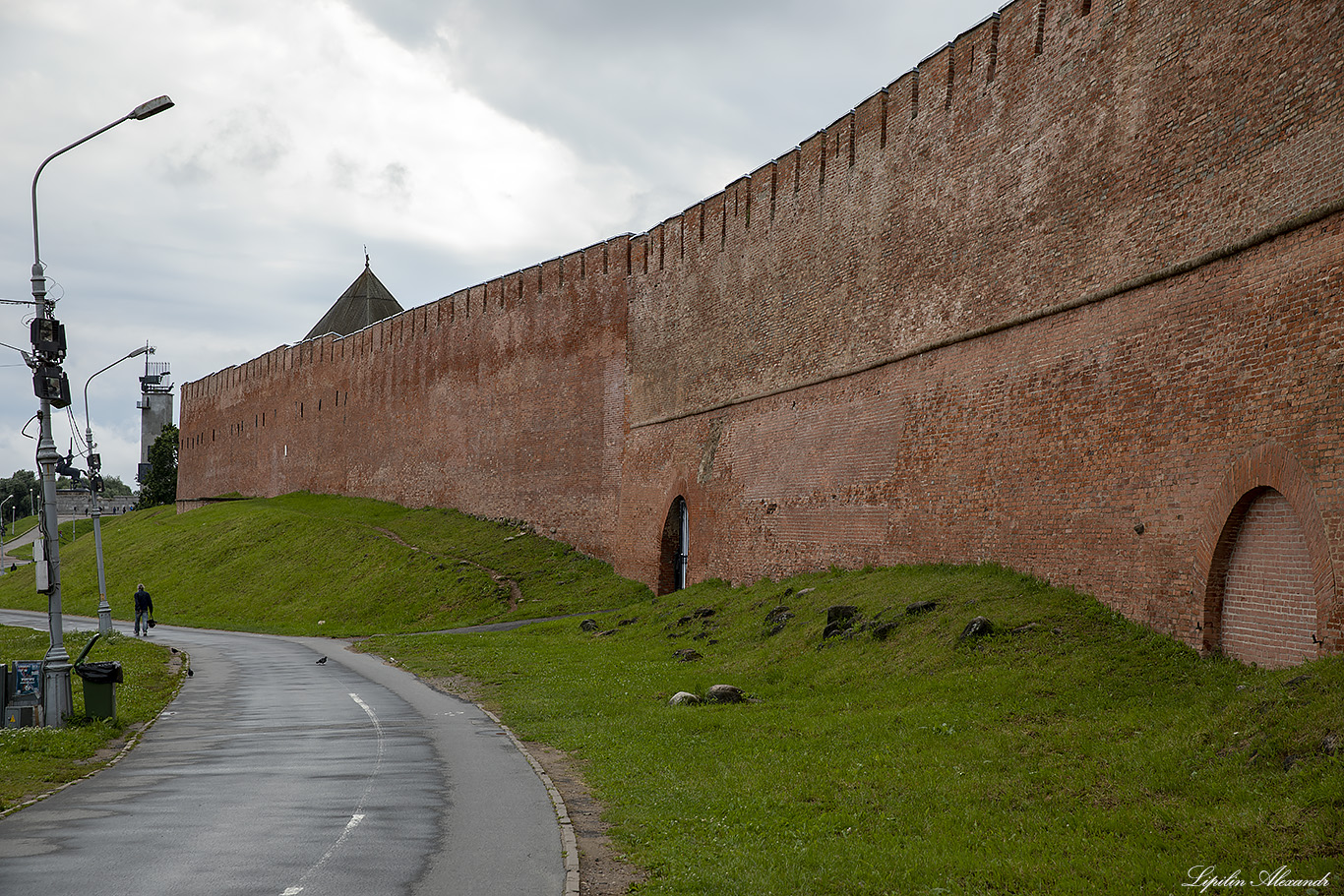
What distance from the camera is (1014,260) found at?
625 inches

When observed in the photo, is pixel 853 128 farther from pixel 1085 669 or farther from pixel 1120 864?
pixel 1120 864

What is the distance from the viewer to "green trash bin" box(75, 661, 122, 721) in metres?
13.5

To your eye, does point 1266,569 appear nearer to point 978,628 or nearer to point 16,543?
point 978,628

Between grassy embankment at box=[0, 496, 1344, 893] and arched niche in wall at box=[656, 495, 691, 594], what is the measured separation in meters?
5.50

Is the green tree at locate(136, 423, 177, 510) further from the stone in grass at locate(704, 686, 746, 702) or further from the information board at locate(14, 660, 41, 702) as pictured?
the stone in grass at locate(704, 686, 746, 702)

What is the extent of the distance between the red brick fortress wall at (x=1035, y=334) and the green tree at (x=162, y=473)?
60.2 m

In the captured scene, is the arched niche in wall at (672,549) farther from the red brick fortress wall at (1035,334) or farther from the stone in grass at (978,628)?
the stone in grass at (978,628)

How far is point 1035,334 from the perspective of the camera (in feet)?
50.1

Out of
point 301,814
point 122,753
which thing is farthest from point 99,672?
point 301,814

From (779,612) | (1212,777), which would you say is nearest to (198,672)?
(779,612)

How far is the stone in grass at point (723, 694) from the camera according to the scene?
13828 mm

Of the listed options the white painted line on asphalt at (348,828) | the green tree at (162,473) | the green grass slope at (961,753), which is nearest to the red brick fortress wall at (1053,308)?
the green grass slope at (961,753)

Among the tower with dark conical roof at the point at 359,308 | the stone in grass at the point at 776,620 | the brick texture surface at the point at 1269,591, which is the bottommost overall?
the stone in grass at the point at 776,620

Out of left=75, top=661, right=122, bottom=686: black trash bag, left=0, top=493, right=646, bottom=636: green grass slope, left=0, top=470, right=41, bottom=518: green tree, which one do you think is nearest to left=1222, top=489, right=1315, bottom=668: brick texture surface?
left=75, top=661, right=122, bottom=686: black trash bag
